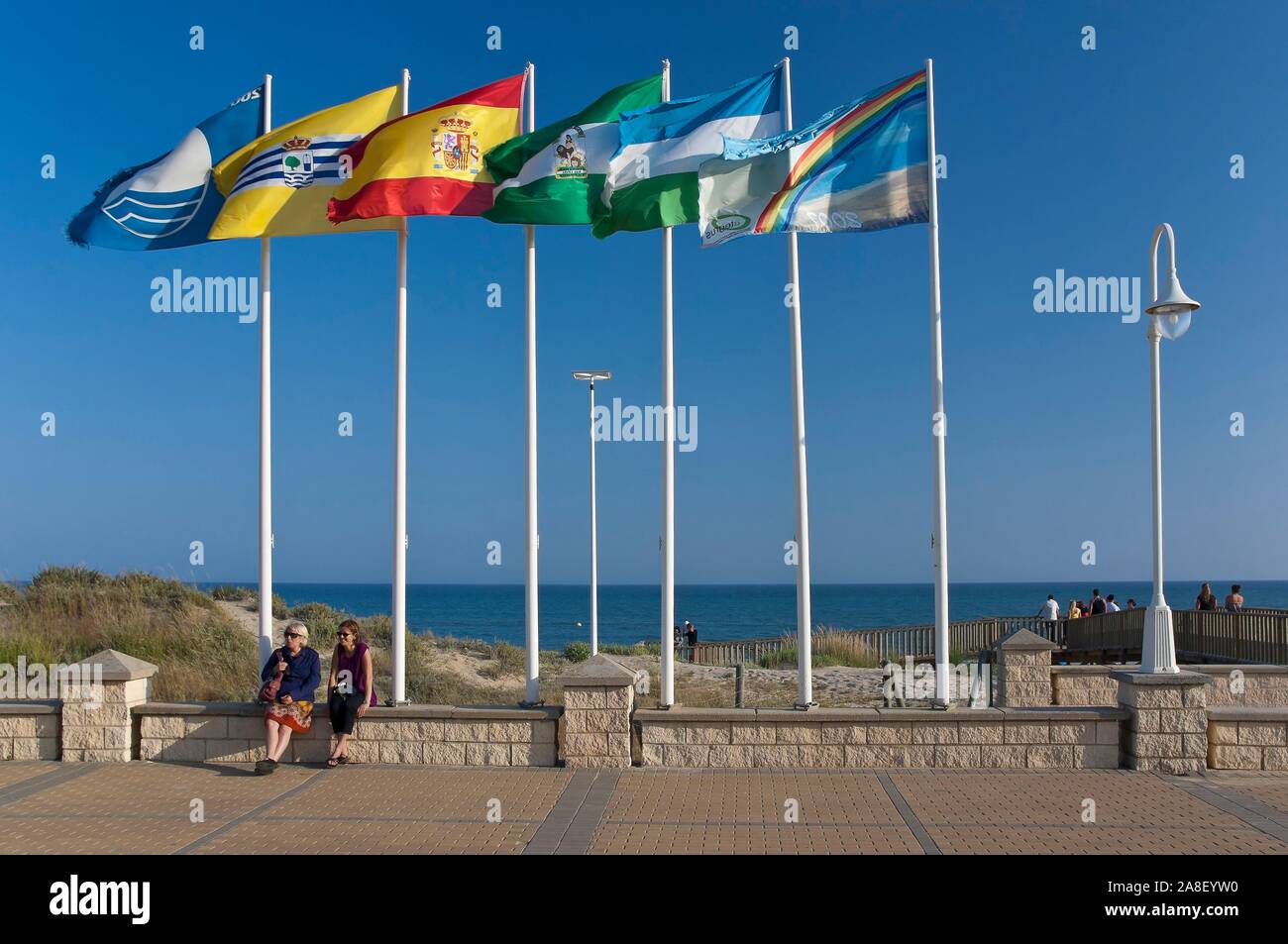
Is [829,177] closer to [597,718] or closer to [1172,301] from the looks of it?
[1172,301]

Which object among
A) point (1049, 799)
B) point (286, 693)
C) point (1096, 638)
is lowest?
point (1096, 638)

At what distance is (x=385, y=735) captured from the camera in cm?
1095

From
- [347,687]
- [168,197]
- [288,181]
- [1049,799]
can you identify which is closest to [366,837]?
[347,687]

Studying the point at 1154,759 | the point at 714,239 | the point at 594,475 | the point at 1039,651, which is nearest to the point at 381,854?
the point at 714,239

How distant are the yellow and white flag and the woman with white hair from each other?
4.42 m

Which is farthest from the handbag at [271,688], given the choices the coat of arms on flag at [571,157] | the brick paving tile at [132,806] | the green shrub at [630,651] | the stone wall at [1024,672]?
the green shrub at [630,651]

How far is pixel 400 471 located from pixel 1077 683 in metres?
11.2

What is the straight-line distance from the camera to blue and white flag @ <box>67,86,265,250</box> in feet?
38.3

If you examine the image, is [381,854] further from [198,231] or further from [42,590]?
[42,590]

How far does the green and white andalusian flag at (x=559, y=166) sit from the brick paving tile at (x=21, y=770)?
24.4 ft

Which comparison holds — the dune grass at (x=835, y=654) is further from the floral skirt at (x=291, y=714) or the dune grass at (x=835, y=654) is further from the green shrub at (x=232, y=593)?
the floral skirt at (x=291, y=714)

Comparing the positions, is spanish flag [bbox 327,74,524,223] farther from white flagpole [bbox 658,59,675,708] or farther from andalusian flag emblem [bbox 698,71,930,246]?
andalusian flag emblem [bbox 698,71,930,246]

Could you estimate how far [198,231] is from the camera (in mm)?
11773
